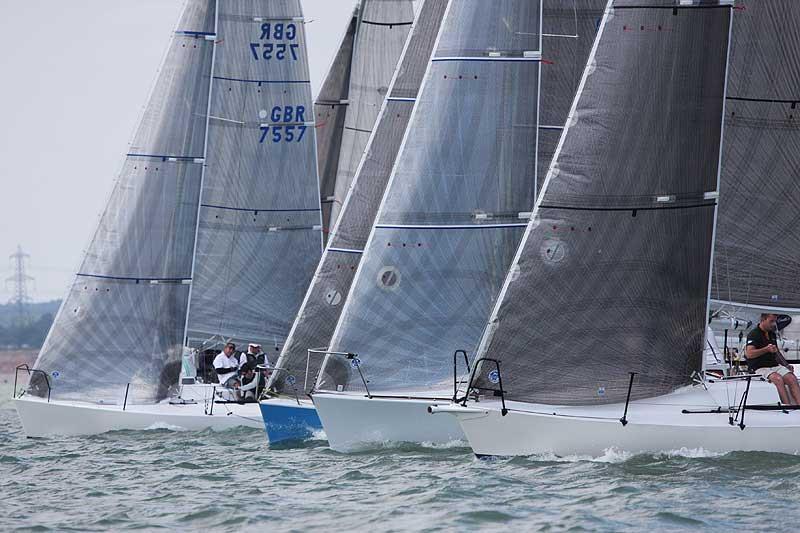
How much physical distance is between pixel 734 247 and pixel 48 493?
815 centimetres

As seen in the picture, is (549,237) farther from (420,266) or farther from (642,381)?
(420,266)

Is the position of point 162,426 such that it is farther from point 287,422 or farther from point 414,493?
point 414,493

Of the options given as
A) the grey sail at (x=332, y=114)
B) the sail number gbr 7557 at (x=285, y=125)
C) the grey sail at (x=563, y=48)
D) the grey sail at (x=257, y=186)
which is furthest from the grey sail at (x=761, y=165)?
the grey sail at (x=332, y=114)

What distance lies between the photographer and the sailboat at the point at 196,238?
2575 cm

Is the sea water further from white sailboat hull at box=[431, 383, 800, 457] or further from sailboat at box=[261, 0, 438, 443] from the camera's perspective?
sailboat at box=[261, 0, 438, 443]

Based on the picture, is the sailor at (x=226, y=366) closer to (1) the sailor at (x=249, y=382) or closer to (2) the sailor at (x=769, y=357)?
(1) the sailor at (x=249, y=382)

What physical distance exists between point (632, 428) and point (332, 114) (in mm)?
14439

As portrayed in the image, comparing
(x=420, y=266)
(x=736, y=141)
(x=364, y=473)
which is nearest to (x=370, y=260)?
(x=420, y=266)

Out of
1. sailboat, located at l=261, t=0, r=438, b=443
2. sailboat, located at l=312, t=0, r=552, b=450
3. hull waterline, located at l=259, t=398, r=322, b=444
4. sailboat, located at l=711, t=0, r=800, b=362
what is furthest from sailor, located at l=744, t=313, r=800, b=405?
sailboat, located at l=261, t=0, r=438, b=443

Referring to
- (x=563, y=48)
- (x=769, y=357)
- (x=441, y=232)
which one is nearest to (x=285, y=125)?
(x=563, y=48)

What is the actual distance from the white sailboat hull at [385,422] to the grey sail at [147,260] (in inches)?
263

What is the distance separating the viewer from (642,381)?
17625 mm

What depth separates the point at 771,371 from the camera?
18203 mm

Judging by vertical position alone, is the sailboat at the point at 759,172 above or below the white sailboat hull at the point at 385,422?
above
